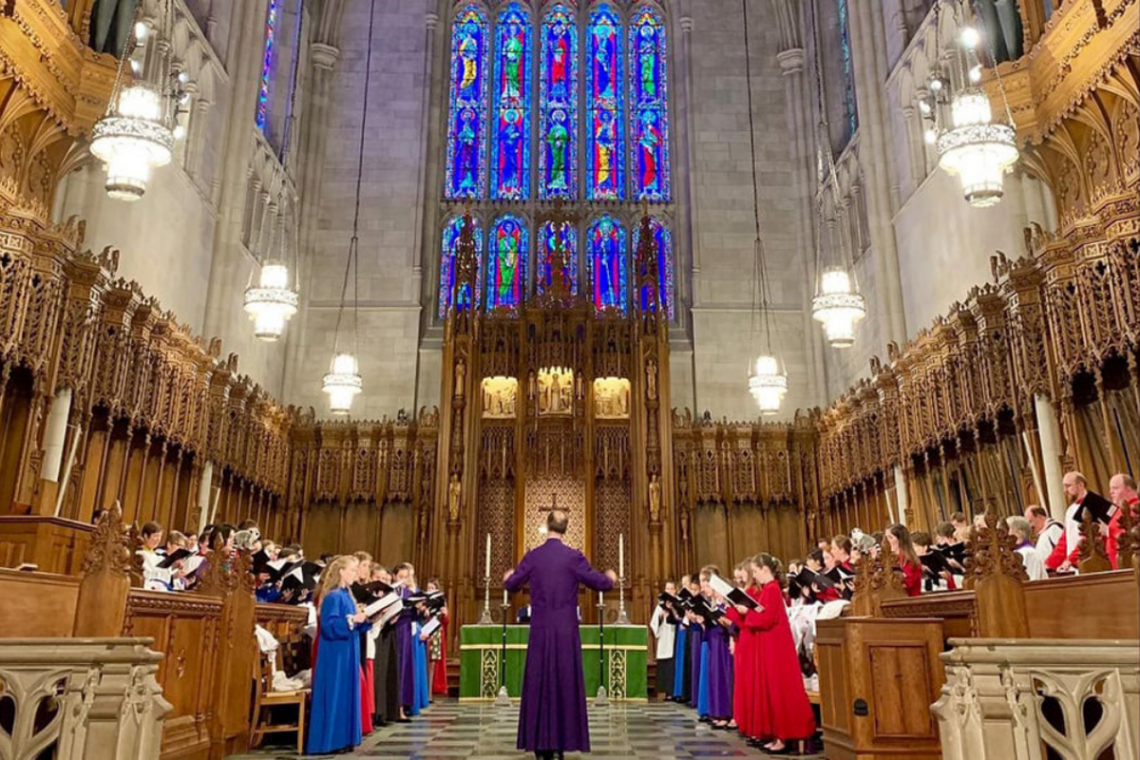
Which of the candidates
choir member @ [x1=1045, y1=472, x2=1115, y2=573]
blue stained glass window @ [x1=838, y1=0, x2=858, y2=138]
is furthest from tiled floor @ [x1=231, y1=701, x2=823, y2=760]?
blue stained glass window @ [x1=838, y1=0, x2=858, y2=138]

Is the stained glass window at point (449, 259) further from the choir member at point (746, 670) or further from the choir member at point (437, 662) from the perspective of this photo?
the choir member at point (746, 670)

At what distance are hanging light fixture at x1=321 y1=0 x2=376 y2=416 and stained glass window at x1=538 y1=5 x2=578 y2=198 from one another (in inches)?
184

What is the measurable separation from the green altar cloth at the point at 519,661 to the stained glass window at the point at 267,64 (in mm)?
12715

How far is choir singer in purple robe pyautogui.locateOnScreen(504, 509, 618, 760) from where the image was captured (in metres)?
6.90

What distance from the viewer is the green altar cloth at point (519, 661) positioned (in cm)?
1476

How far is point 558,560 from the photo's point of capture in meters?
7.24

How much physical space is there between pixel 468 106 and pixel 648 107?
16.1 feet

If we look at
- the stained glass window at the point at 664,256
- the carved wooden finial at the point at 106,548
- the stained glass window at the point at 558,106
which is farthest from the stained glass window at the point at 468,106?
the carved wooden finial at the point at 106,548

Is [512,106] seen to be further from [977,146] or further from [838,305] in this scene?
[977,146]

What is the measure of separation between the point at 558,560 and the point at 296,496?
45.9 feet

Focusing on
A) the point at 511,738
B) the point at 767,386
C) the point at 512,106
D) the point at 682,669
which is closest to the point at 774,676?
the point at 511,738

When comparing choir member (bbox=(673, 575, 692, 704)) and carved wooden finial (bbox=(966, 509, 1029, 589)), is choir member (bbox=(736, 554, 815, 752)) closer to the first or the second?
carved wooden finial (bbox=(966, 509, 1029, 589))

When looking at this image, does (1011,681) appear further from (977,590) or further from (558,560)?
(558,560)

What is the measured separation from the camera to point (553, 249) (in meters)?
22.3
